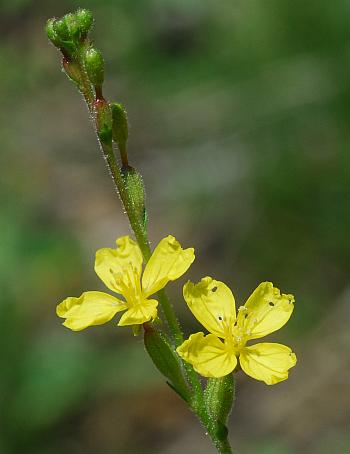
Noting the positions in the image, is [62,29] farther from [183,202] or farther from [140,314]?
[183,202]

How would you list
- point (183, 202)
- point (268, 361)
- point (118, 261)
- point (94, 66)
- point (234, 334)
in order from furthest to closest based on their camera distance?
point (183, 202)
point (118, 261)
point (234, 334)
point (268, 361)
point (94, 66)

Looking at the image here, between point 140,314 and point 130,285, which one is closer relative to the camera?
point 140,314

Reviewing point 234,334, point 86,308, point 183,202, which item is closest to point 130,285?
point 86,308

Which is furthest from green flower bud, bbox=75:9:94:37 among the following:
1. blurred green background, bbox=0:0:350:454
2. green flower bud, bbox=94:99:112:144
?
blurred green background, bbox=0:0:350:454

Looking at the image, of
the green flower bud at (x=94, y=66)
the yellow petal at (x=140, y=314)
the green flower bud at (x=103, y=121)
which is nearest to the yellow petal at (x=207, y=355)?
the yellow petal at (x=140, y=314)

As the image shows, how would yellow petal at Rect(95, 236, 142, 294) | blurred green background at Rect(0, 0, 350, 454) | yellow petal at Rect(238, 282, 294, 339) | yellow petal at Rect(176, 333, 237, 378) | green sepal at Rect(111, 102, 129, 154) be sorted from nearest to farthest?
yellow petal at Rect(176, 333, 237, 378) < green sepal at Rect(111, 102, 129, 154) < yellow petal at Rect(238, 282, 294, 339) < yellow petal at Rect(95, 236, 142, 294) < blurred green background at Rect(0, 0, 350, 454)

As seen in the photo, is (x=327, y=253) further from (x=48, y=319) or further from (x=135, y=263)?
(x=135, y=263)

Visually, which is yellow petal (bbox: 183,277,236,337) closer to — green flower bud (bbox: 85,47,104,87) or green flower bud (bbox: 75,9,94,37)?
green flower bud (bbox: 85,47,104,87)
